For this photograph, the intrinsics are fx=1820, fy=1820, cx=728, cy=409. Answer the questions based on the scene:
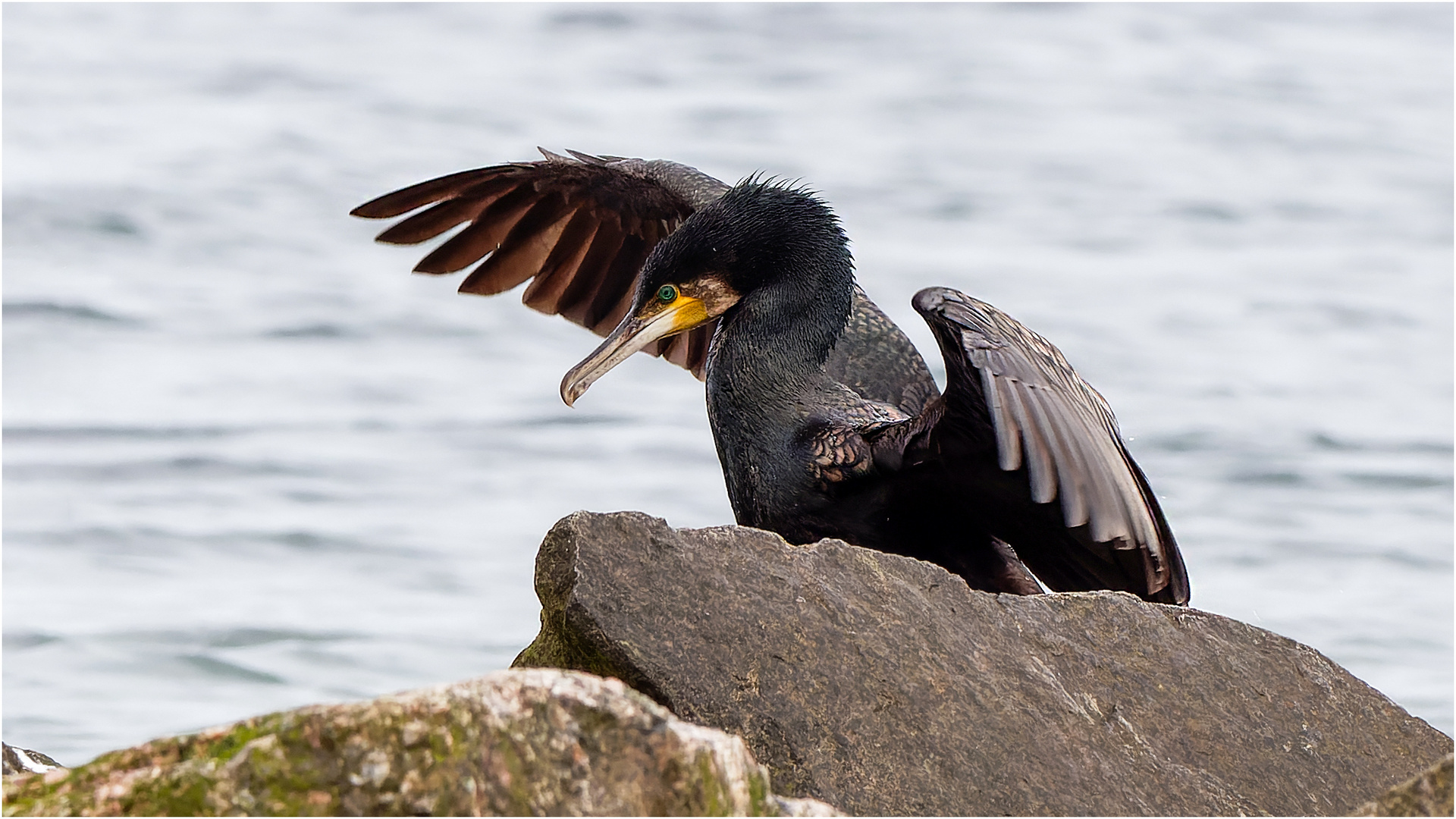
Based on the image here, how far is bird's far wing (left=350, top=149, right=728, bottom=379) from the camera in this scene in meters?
6.06

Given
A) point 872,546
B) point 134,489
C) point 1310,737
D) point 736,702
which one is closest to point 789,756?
point 736,702

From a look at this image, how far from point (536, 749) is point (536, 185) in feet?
13.5

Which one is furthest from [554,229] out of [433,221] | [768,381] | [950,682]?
[950,682]

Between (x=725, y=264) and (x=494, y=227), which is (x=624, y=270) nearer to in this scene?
(x=494, y=227)

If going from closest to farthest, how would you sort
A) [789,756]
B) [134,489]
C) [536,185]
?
1. [789,756]
2. [536,185]
3. [134,489]

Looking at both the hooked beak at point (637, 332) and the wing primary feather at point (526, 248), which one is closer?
the hooked beak at point (637, 332)

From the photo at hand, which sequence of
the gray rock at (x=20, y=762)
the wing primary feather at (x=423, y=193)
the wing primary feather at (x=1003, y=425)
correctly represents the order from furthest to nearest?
the wing primary feather at (x=423, y=193) → the wing primary feather at (x=1003, y=425) → the gray rock at (x=20, y=762)

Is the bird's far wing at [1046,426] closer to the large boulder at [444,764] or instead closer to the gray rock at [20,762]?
the large boulder at [444,764]

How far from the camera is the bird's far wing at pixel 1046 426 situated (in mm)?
3787

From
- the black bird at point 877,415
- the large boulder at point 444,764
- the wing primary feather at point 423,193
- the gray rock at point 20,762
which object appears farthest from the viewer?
the wing primary feather at point 423,193

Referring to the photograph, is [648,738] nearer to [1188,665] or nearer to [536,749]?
[536,749]

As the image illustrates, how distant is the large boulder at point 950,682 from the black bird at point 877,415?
11.8 inches

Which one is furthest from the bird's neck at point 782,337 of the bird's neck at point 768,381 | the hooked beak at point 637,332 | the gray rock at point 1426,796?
the gray rock at point 1426,796

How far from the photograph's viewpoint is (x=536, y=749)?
7.43ft
